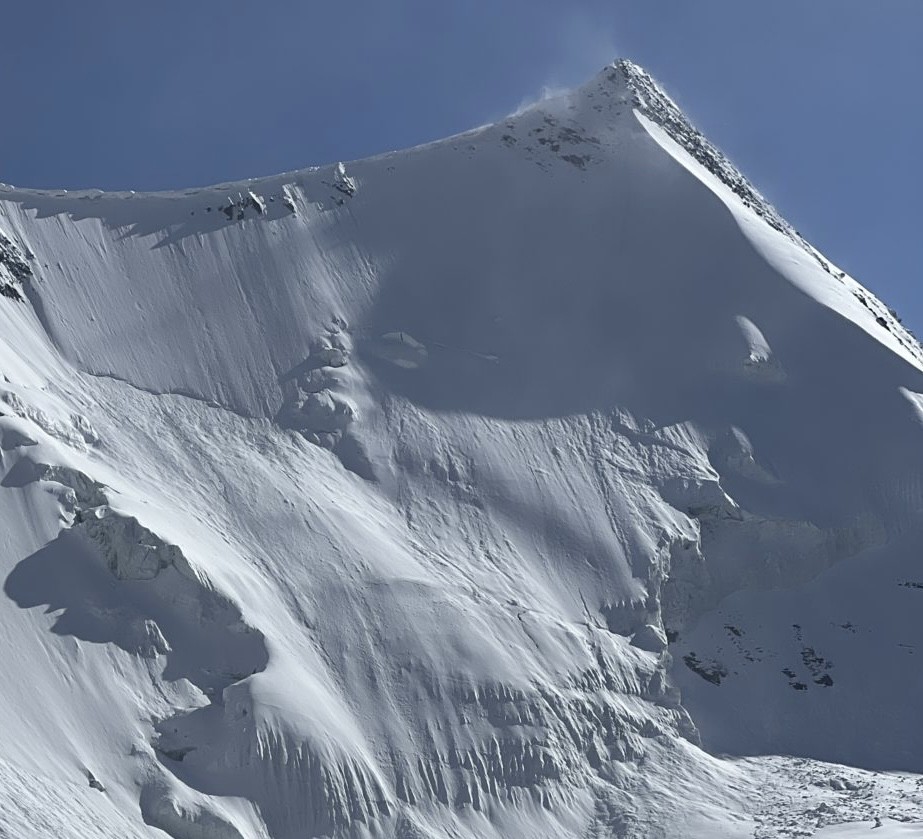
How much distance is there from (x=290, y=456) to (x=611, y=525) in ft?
45.9

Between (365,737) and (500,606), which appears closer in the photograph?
(365,737)

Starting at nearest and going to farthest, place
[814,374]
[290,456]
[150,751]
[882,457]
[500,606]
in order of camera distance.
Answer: [150,751]
[500,606]
[290,456]
[882,457]
[814,374]

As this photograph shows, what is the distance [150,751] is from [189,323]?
28.7 m

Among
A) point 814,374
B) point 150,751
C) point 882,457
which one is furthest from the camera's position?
point 814,374

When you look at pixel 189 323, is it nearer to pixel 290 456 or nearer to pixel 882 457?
pixel 290 456

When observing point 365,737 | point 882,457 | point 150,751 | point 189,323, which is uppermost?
point 882,457

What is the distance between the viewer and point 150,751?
5269 cm

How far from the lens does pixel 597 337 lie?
269ft

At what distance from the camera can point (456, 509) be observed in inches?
2744

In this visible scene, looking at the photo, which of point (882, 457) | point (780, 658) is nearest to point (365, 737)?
point (780, 658)

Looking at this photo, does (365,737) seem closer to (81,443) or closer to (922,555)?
(81,443)

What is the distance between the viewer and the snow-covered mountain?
2176 inches

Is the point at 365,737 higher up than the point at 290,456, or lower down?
lower down

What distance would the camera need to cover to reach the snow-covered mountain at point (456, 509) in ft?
181
